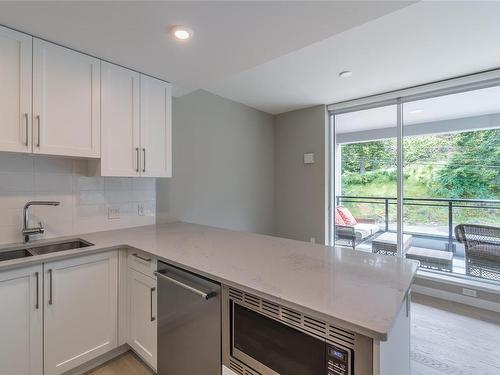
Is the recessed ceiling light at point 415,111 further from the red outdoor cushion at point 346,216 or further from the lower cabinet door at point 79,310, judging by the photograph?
the lower cabinet door at point 79,310

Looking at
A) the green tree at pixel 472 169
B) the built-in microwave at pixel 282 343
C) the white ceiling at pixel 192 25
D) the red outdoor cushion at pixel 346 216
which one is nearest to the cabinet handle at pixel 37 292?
the built-in microwave at pixel 282 343

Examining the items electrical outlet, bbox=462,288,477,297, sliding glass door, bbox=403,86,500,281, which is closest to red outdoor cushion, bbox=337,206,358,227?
sliding glass door, bbox=403,86,500,281

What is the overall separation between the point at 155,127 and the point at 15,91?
944mm

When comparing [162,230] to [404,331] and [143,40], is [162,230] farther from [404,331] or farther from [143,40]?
[404,331]

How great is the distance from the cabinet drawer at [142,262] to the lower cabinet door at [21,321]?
1.67 ft

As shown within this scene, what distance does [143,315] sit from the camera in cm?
176

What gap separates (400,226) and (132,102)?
336 centimetres

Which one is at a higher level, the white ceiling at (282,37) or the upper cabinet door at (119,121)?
the white ceiling at (282,37)

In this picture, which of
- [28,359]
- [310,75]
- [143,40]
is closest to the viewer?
[28,359]

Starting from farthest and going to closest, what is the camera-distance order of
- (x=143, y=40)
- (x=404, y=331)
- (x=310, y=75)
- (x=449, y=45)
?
(x=310, y=75)
(x=449, y=45)
(x=143, y=40)
(x=404, y=331)

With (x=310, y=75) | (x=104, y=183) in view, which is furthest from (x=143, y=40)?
(x=310, y=75)

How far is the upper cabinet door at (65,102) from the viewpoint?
5.51 feet

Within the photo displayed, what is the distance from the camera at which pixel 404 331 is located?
3.98ft

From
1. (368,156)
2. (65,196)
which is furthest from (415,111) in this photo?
(65,196)
